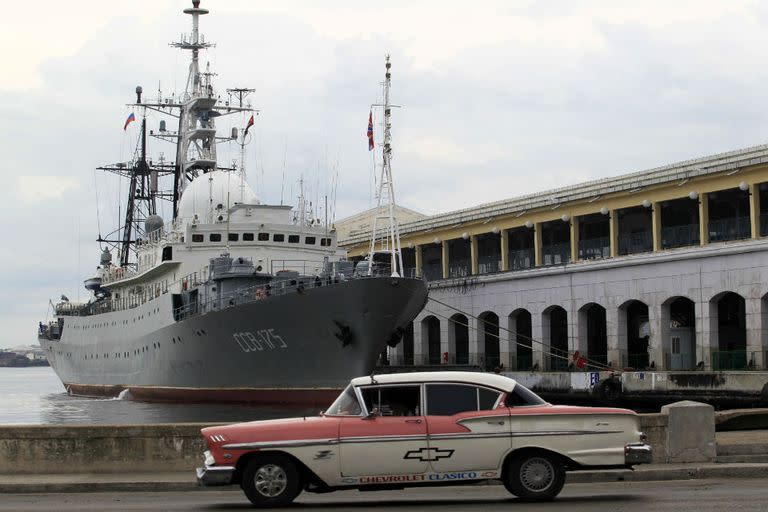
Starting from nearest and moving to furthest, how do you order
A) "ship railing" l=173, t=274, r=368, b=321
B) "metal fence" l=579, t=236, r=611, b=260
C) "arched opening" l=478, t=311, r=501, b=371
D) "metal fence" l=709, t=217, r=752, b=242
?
"ship railing" l=173, t=274, r=368, b=321
"metal fence" l=709, t=217, r=752, b=242
"metal fence" l=579, t=236, r=611, b=260
"arched opening" l=478, t=311, r=501, b=371

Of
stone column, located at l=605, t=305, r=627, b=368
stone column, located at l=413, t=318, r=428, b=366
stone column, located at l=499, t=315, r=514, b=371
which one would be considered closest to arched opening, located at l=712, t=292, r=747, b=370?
stone column, located at l=605, t=305, r=627, b=368

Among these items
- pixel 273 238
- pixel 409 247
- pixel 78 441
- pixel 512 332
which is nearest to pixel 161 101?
pixel 409 247

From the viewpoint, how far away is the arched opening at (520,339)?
5534 centimetres

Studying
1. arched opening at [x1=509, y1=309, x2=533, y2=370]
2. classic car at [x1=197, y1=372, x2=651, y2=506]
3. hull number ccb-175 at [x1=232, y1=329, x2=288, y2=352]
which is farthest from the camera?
arched opening at [x1=509, y1=309, x2=533, y2=370]

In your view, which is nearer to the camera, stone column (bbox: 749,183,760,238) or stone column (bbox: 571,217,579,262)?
stone column (bbox: 749,183,760,238)

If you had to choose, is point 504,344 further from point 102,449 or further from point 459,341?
point 102,449

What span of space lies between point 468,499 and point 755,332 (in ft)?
95.6

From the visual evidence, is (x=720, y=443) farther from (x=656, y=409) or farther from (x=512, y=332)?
(x=512, y=332)


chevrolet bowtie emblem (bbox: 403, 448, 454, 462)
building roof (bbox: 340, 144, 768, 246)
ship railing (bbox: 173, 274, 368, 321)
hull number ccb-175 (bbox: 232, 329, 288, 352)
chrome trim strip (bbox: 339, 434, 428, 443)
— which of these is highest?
building roof (bbox: 340, 144, 768, 246)

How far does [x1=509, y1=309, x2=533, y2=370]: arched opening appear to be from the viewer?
55344 mm

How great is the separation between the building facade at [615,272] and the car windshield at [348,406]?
29052mm

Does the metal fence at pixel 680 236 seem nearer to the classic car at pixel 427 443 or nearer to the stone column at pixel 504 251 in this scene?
the stone column at pixel 504 251

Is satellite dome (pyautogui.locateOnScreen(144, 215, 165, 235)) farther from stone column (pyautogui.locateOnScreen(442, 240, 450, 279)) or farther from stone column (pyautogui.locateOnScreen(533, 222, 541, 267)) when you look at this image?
stone column (pyautogui.locateOnScreen(533, 222, 541, 267))

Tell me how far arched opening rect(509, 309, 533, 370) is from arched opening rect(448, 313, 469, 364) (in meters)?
2.84
